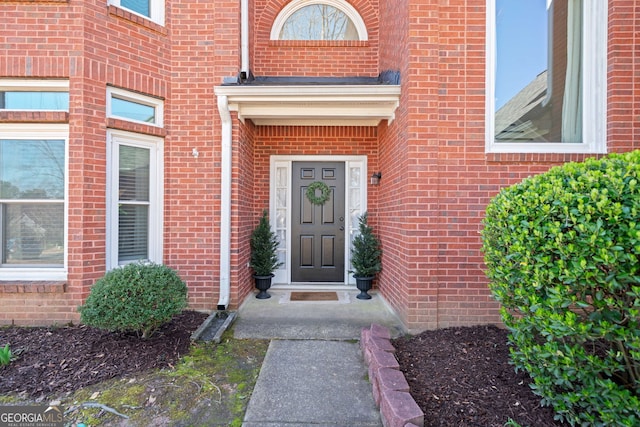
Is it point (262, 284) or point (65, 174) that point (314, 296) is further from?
point (65, 174)

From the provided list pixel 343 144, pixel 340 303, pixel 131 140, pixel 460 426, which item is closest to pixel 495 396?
pixel 460 426

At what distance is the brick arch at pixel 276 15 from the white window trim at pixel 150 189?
8.40 ft

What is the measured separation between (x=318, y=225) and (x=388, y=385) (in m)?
3.35

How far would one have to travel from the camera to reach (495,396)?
2.27 metres

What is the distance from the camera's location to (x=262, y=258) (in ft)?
15.6

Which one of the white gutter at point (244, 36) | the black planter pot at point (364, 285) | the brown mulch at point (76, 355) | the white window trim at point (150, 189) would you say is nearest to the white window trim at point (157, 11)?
the white gutter at point (244, 36)

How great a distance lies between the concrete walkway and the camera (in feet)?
7.29

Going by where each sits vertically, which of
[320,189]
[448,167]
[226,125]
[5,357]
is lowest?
[5,357]

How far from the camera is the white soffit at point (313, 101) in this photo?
3859 mm

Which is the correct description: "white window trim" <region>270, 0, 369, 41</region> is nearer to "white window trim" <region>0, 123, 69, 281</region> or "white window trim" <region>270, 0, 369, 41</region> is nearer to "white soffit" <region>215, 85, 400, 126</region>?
"white soffit" <region>215, 85, 400, 126</region>

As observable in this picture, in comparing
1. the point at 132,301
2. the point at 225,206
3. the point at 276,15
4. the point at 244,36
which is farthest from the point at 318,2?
the point at 132,301

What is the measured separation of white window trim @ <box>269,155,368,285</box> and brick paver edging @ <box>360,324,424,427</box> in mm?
2317

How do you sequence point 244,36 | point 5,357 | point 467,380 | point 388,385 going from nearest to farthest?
1. point 388,385
2. point 467,380
3. point 5,357
4. point 244,36

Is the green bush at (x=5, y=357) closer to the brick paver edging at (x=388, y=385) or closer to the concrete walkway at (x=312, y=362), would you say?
the concrete walkway at (x=312, y=362)
